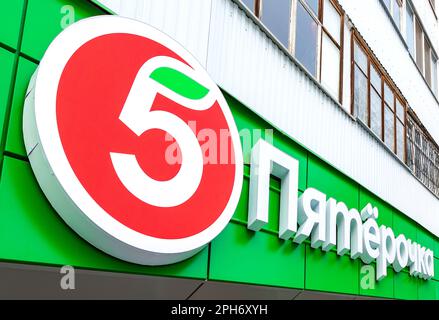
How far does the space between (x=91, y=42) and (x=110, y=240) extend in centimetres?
148

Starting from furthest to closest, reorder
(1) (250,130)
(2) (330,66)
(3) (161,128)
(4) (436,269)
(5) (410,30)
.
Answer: (5) (410,30)
(4) (436,269)
(2) (330,66)
(1) (250,130)
(3) (161,128)

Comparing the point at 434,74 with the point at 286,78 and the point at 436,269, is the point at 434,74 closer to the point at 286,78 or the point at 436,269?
the point at 436,269

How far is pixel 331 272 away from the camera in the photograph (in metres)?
7.32

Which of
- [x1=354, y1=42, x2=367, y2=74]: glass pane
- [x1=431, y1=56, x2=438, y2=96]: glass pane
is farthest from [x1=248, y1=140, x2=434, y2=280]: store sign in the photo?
[x1=431, y1=56, x2=438, y2=96]: glass pane

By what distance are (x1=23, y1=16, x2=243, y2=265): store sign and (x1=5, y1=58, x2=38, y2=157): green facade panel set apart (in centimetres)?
5

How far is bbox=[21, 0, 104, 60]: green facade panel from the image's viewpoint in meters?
3.66

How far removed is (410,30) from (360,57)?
5.42 metres

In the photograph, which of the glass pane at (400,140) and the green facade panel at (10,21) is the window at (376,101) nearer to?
the glass pane at (400,140)

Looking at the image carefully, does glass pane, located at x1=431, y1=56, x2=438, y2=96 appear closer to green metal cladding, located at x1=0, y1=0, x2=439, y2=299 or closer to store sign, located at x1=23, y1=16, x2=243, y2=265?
green metal cladding, located at x1=0, y1=0, x2=439, y2=299

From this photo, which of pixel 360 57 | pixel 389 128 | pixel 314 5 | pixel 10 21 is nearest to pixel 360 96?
pixel 360 57

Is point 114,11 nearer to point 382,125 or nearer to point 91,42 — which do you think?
point 91,42

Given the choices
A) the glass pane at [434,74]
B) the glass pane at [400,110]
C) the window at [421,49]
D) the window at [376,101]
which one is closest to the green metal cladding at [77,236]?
the window at [376,101]

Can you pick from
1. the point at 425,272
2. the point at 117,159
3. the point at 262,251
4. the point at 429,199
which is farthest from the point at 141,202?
the point at 429,199

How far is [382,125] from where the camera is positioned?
34.4 feet
